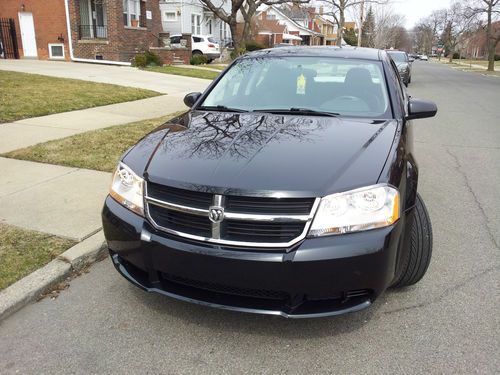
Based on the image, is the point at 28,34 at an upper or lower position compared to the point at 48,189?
upper

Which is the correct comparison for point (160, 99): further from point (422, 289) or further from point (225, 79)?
point (422, 289)

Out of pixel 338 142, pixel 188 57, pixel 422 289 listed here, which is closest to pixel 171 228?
pixel 338 142

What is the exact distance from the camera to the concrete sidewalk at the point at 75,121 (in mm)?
7180

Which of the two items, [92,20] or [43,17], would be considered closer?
[43,17]

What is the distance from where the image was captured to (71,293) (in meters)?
3.32

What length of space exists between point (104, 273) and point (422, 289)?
2374 millimetres

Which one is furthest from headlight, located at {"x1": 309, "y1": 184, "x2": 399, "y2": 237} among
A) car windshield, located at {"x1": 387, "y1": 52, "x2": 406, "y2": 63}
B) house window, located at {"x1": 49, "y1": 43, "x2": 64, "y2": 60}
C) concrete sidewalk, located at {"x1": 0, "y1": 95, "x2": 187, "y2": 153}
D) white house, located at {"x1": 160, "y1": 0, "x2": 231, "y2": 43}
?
white house, located at {"x1": 160, "y1": 0, "x2": 231, "y2": 43}

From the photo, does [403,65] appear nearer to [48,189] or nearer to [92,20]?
[92,20]

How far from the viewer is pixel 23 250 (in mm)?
3678

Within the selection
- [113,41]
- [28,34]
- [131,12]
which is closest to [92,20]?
[131,12]

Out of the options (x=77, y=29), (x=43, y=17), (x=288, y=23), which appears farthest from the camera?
(x=288, y=23)

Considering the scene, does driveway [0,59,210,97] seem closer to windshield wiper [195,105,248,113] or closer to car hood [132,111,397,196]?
windshield wiper [195,105,248,113]

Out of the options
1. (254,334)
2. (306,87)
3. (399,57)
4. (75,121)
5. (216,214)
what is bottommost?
(254,334)

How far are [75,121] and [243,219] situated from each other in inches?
278
